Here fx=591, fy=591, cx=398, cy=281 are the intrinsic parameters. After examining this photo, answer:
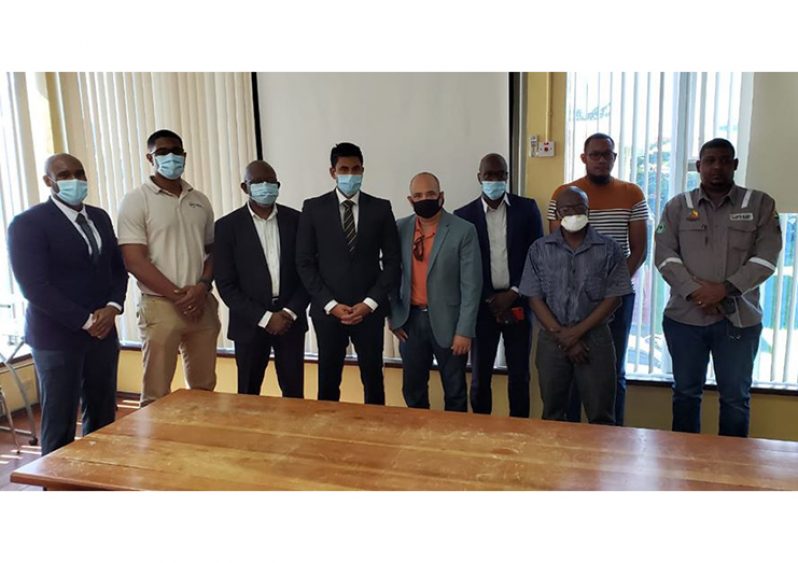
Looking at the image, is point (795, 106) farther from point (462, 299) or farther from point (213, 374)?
point (213, 374)

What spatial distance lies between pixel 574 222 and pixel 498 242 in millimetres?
559

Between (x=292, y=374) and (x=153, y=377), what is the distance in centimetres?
70

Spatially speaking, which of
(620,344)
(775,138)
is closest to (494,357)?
(620,344)

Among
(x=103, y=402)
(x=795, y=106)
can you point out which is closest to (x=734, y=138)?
(x=795, y=106)

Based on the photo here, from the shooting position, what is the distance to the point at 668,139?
330cm

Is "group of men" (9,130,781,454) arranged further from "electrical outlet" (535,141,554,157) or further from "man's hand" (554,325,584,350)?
"electrical outlet" (535,141,554,157)

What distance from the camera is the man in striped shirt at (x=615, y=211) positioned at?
312 centimetres

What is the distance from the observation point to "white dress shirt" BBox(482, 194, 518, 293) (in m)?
3.17

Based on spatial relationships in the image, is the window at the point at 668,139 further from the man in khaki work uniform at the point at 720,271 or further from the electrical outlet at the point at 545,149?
the man in khaki work uniform at the point at 720,271

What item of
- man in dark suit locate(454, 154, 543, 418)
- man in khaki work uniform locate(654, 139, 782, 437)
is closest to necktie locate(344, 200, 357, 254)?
man in dark suit locate(454, 154, 543, 418)

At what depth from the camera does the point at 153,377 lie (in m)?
3.03

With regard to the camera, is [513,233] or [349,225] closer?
[349,225]

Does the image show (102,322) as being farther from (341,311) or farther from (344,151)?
(344,151)

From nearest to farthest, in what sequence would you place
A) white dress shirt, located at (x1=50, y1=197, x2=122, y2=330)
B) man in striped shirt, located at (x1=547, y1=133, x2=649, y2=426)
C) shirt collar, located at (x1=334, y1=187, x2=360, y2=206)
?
white dress shirt, located at (x1=50, y1=197, x2=122, y2=330)
shirt collar, located at (x1=334, y1=187, x2=360, y2=206)
man in striped shirt, located at (x1=547, y1=133, x2=649, y2=426)
